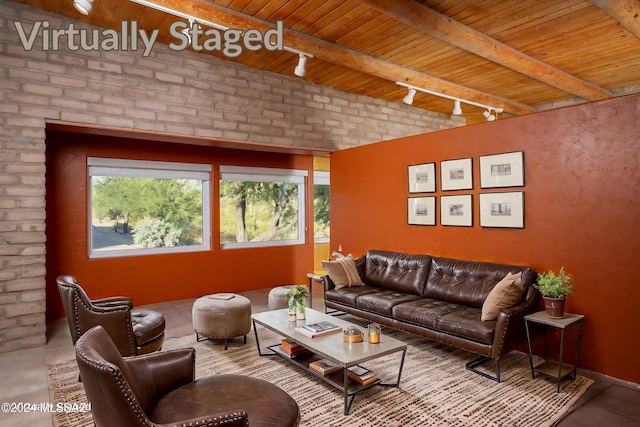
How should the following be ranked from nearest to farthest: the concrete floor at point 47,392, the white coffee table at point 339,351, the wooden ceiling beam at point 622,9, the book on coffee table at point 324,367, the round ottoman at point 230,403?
the round ottoman at point 230,403
the concrete floor at point 47,392
the white coffee table at point 339,351
the book on coffee table at point 324,367
the wooden ceiling beam at point 622,9

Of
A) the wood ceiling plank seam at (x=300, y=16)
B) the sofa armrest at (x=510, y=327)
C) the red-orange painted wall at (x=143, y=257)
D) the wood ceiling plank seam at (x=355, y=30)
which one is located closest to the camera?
the sofa armrest at (x=510, y=327)

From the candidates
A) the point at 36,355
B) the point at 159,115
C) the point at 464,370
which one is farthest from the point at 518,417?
the point at 159,115

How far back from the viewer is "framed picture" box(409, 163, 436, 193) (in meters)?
4.81

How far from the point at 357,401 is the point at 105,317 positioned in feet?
6.61

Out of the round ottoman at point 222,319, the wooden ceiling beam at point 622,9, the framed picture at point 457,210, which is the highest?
the wooden ceiling beam at point 622,9

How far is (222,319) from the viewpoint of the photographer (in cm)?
384

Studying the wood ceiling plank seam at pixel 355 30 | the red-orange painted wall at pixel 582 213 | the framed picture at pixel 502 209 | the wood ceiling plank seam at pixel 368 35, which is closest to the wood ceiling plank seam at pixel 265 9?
the wood ceiling plank seam at pixel 355 30

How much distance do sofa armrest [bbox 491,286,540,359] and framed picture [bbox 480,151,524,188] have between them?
115 centimetres

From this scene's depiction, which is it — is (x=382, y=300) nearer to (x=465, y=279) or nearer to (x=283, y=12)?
(x=465, y=279)

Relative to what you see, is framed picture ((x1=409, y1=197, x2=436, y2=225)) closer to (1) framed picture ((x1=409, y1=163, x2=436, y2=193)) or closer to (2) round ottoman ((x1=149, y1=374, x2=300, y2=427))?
(1) framed picture ((x1=409, y1=163, x2=436, y2=193))

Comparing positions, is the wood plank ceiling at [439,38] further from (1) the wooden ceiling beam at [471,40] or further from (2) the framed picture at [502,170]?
(2) the framed picture at [502,170]

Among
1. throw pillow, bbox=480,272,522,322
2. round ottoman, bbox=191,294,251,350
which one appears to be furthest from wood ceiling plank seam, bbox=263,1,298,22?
throw pillow, bbox=480,272,522,322

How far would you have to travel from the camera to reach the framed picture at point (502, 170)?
12.9 feet

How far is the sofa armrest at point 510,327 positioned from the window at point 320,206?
4.64 metres
